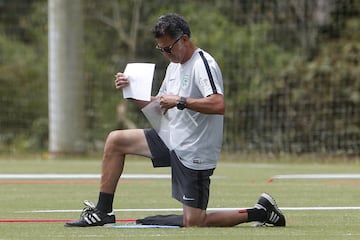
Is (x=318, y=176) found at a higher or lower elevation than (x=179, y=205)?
lower

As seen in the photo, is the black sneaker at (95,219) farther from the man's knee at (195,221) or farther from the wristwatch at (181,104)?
the wristwatch at (181,104)

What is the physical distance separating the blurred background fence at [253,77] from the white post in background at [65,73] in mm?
565

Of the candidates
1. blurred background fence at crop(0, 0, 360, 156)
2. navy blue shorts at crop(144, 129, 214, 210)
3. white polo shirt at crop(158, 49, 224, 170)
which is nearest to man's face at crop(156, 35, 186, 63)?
white polo shirt at crop(158, 49, 224, 170)

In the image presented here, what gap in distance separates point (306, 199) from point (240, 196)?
2.52ft

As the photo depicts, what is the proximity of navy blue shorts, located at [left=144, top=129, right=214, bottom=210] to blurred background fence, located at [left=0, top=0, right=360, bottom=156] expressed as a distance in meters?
11.1

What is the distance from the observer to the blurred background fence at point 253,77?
68.0 feet

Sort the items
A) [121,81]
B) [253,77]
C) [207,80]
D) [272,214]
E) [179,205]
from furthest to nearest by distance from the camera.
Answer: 1. [253,77]
2. [179,205]
3. [121,81]
4. [272,214]
5. [207,80]

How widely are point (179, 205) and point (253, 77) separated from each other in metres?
10.5

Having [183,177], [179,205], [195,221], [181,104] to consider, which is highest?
[181,104]

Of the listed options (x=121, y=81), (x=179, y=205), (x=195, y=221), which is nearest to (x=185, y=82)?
(x=121, y=81)

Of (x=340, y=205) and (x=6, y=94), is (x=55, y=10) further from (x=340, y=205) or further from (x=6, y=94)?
(x=340, y=205)

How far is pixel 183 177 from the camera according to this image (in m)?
9.43

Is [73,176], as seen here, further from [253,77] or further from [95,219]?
[253,77]

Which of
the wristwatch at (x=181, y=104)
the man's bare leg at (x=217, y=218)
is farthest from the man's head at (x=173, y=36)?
the man's bare leg at (x=217, y=218)
